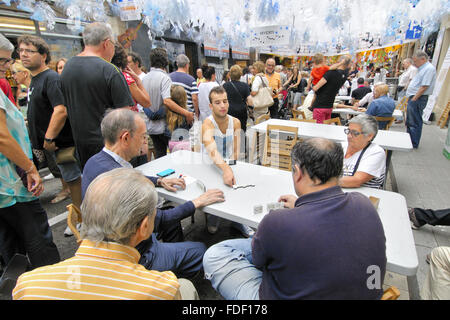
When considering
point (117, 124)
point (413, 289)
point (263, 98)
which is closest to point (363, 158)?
point (413, 289)

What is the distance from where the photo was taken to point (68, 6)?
5301 millimetres

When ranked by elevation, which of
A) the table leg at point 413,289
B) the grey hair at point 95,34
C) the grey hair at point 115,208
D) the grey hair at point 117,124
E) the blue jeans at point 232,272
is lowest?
the table leg at point 413,289

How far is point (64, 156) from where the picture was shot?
2598 millimetres

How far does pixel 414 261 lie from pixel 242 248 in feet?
3.11

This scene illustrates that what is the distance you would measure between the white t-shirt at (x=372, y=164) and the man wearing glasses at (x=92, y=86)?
2.11 metres

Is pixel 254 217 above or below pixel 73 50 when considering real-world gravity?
below

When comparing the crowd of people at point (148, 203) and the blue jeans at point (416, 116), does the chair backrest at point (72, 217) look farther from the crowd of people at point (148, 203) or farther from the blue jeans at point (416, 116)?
the blue jeans at point (416, 116)

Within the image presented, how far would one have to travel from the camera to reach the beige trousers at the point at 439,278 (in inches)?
57.4

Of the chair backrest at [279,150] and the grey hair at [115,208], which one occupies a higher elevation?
the grey hair at [115,208]

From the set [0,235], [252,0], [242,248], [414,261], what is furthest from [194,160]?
[252,0]

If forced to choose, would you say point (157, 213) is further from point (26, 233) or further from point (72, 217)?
point (26, 233)

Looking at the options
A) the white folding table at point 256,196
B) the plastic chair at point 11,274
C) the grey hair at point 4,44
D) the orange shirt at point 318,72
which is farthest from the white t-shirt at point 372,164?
the orange shirt at point 318,72

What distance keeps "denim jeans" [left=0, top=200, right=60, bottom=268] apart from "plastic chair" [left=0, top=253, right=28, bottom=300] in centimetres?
7

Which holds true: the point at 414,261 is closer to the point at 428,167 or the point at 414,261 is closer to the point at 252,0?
the point at 428,167
